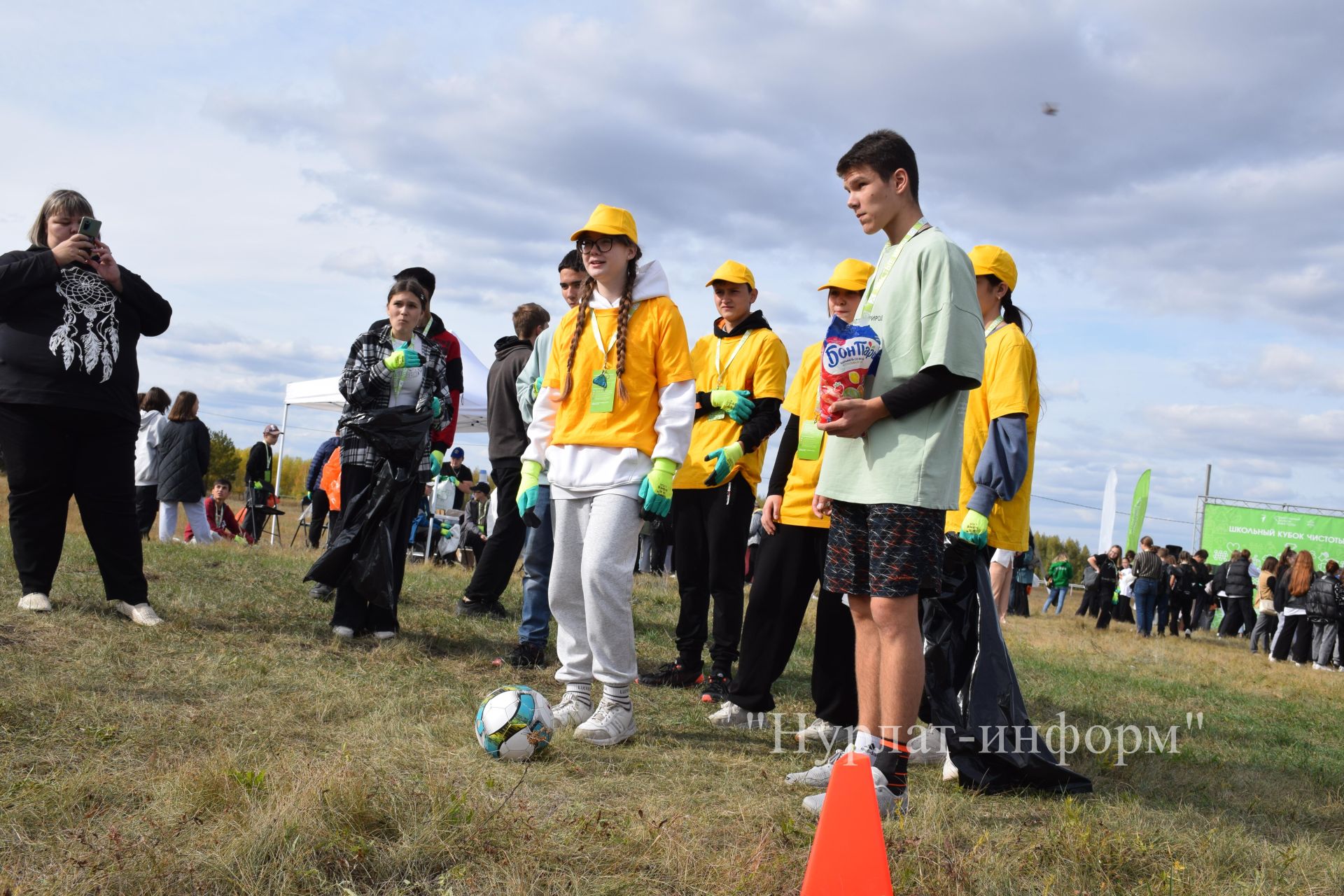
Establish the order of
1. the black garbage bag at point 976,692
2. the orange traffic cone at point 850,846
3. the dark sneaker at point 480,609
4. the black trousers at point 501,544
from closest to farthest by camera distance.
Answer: the orange traffic cone at point 850,846 < the black garbage bag at point 976,692 < the black trousers at point 501,544 < the dark sneaker at point 480,609

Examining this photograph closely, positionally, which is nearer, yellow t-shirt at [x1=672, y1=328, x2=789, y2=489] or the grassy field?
the grassy field

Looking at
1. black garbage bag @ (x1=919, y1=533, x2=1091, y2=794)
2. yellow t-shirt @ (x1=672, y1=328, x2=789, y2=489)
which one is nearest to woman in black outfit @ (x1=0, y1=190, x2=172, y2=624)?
yellow t-shirt @ (x1=672, y1=328, x2=789, y2=489)

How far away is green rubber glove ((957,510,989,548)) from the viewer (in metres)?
3.77

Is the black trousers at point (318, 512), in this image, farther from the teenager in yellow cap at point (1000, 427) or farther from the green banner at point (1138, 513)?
the green banner at point (1138, 513)

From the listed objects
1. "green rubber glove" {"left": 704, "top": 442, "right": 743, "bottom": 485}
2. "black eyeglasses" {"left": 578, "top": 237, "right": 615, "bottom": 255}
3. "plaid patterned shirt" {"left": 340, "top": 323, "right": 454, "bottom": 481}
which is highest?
"black eyeglasses" {"left": 578, "top": 237, "right": 615, "bottom": 255}

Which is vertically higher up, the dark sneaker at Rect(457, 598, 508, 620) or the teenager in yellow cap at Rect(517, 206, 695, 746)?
the teenager in yellow cap at Rect(517, 206, 695, 746)

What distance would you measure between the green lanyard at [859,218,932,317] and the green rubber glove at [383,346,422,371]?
286cm

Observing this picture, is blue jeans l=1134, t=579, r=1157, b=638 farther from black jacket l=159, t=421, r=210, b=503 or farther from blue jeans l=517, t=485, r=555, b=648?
blue jeans l=517, t=485, r=555, b=648

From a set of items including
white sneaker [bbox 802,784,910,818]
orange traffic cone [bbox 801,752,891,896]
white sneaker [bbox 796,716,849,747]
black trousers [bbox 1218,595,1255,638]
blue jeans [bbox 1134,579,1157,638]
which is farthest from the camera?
black trousers [bbox 1218,595,1255,638]

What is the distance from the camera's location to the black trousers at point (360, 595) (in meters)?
5.74

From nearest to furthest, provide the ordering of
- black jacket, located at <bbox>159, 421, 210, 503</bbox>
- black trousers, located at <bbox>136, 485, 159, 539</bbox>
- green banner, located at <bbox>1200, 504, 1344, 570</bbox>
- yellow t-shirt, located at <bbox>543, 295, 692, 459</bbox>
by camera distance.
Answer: yellow t-shirt, located at <bbox>543, 295, 692, 459</bbox>, black jacket, located at <bbox>159, 421, 210, 503</bbox>, black trousers, located at <bbox>136, 485, 159, 539</bbox>, green banner, located at <bbox>1200, 504, 1344, 570</bbox>

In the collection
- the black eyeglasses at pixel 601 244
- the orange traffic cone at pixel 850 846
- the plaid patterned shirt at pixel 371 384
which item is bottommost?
the orange traffic cone at pixel 850 846

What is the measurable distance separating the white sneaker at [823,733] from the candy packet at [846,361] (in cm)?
168

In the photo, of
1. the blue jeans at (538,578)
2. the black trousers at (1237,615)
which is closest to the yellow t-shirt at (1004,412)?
the blue jeans at (538,578)
